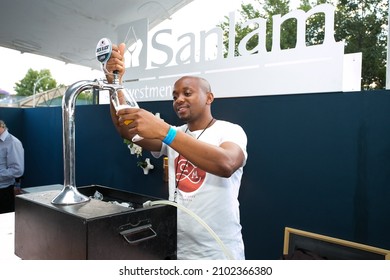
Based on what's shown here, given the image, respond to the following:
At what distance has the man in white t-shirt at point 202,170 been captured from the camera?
0.77m

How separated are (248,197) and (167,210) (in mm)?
1803

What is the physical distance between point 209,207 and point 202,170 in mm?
136

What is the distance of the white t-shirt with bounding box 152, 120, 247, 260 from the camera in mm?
930

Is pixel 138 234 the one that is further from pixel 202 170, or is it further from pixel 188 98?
pixel 188 98

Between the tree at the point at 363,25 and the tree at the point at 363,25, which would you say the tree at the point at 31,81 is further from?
the tree at the point at 363,25

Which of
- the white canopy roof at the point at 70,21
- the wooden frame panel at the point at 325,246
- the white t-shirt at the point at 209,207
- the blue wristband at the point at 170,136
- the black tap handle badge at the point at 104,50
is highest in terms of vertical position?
the white canopy roof at the point at 70,21

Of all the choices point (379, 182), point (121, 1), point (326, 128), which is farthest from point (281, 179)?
point (121, 1)

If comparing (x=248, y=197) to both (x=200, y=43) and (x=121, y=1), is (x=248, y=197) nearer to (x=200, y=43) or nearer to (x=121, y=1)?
(x=200, y=43)

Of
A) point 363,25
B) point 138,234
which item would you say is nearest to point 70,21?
point 138,234

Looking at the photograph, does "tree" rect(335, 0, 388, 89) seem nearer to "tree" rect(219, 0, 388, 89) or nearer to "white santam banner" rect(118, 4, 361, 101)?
"tree" rect(219, 0, 388, 89)

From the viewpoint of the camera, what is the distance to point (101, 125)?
150 inches

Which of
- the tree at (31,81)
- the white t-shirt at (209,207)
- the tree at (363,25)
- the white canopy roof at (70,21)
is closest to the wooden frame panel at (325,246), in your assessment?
the white t-shirt at (209,207)

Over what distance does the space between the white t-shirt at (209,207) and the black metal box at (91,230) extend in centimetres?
23

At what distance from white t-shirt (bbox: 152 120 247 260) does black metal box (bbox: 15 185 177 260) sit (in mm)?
233
